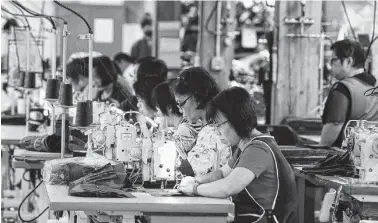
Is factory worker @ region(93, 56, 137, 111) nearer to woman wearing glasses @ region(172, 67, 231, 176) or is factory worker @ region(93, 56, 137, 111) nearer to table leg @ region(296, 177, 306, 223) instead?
table leg @ region(296, 177, 306, 223)

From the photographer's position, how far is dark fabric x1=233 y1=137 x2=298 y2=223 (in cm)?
414

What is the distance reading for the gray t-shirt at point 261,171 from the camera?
13.3 ft

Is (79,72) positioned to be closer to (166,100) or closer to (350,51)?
(166,100)

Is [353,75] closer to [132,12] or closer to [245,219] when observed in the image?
[245,219]

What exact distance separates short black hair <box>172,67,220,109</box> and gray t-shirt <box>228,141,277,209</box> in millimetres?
827

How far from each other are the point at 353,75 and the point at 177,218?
108 inches

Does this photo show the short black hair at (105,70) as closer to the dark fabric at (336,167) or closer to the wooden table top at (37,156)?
the wooden table top at (37,156)

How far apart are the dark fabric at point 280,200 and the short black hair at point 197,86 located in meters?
0.81

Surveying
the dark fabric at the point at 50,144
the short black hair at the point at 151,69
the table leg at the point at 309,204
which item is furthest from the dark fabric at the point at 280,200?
the short black hair at the point at 151,69

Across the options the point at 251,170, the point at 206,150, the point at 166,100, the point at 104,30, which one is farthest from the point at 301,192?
the point at 104,30

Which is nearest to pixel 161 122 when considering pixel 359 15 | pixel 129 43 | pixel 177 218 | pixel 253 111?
pixel 253 111

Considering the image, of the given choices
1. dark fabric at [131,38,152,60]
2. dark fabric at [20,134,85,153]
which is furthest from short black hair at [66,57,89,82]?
dark fabric at [131,38,152,60]

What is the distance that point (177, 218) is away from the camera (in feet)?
12.3

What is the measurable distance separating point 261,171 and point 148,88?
230cm
